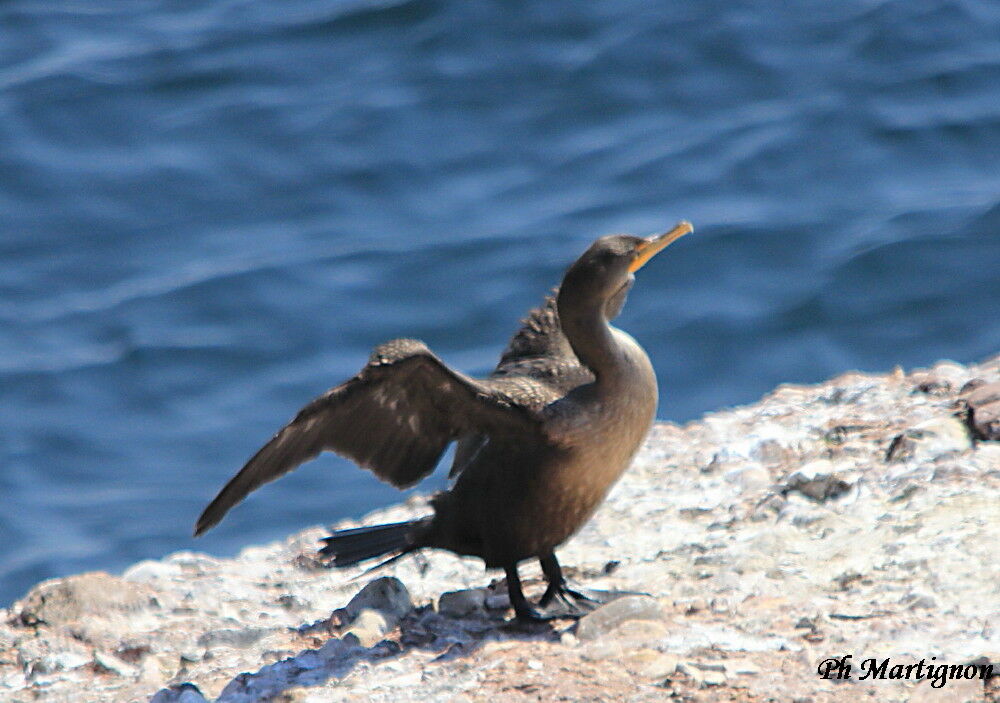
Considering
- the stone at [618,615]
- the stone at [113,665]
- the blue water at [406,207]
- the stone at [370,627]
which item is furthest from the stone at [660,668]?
the blue water at [406,207]

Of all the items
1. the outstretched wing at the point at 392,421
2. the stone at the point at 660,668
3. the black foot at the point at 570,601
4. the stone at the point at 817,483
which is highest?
the outstretched wing at the point at 392,421

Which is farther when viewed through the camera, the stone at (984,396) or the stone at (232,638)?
the stone at (984,396)

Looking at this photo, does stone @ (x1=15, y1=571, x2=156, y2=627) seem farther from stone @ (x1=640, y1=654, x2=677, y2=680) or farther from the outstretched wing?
stone @ (x1=640, y1=654, x2=677, y2=680)

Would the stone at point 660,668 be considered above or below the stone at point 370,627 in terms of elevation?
below

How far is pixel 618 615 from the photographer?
4.32 m

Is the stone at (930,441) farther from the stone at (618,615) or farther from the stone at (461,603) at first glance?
the stone at (461,603)

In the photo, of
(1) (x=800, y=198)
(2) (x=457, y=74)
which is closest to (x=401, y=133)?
(2) (x=457, y=74)

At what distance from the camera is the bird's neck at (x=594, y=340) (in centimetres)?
443

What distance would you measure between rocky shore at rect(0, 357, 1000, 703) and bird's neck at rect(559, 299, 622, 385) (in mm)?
678

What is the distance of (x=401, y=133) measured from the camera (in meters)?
10.8

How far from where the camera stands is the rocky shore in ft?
12.9

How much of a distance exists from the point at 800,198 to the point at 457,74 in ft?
9.49

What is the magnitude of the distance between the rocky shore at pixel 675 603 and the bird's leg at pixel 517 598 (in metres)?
0.05

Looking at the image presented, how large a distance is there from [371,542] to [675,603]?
3.31 feet
